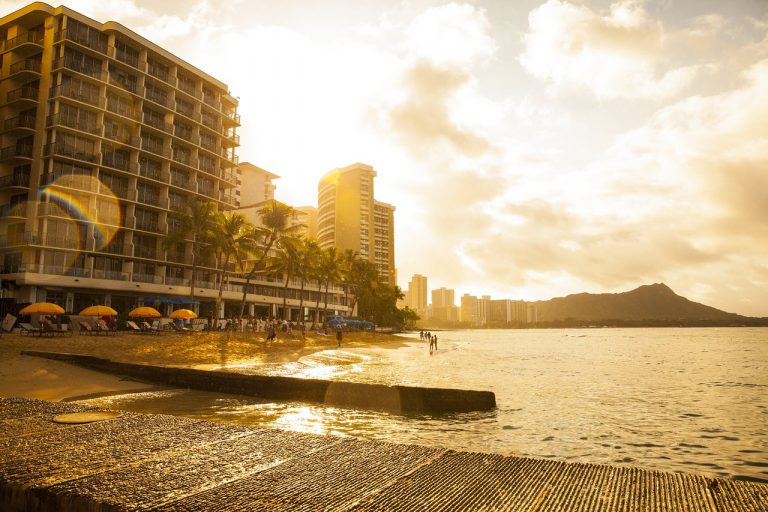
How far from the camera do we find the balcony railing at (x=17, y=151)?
49.7 meters

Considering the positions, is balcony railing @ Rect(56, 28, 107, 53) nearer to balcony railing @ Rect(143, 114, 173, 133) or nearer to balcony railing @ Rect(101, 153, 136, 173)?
balcony railing @ Rect(143, 114, 173, 133)

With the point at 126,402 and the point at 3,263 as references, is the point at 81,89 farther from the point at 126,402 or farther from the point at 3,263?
the point at 126,402

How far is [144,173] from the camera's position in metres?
57.8

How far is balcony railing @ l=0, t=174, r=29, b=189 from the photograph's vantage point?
48.8m

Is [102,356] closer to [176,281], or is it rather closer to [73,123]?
[176,281]

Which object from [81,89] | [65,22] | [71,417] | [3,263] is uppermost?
[65,22]

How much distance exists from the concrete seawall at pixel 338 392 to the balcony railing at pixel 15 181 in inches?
1799

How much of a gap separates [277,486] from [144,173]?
63.0m

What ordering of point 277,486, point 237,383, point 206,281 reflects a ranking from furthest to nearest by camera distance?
point 206,281 → point 237,383 → point 277,486

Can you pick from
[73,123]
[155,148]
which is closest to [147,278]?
[155,148]

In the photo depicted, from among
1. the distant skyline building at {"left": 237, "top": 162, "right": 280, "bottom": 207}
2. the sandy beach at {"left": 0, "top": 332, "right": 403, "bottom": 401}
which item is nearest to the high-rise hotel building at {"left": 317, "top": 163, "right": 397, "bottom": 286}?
the distant skyline building at {"left": 237, "top": 162, "right": 280, "bottom": 207}

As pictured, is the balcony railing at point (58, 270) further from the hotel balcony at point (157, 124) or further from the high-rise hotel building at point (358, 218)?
the high-rise hotel building at point (358, 218)

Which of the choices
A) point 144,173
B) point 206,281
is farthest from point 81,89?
point 206,281

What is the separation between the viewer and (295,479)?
3.65m
